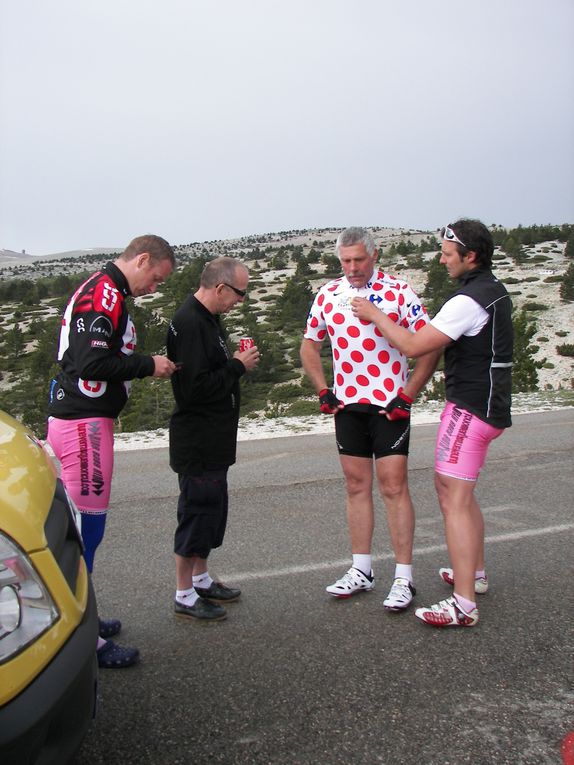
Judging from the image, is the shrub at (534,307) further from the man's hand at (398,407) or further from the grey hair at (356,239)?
the man's hand at (398,407)

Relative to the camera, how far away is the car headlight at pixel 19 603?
188cm

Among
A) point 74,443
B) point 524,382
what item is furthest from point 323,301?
point 524,382

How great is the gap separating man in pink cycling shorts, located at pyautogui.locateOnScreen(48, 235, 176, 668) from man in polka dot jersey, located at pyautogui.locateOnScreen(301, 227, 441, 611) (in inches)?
42.7

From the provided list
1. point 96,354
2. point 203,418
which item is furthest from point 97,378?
point 203,418

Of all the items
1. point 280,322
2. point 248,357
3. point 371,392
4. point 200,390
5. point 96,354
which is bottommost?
point 280,322

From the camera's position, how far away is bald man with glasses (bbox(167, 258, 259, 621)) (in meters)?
3.81

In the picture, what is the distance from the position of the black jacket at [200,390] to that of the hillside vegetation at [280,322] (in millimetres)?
15972

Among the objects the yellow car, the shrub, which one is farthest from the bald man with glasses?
the shrub

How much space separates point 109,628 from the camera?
12.2ft

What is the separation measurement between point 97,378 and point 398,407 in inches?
64.5

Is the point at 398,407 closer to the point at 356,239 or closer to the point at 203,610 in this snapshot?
the point at 356,239

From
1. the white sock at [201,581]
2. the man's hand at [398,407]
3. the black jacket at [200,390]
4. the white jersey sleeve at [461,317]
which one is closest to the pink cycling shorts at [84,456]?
the black jacket at [200,390]

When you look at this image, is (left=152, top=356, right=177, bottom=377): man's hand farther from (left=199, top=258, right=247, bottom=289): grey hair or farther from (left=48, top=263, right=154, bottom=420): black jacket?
(left=199, top=258, right=247, bottom=289): grey hair

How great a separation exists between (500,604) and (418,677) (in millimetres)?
1043
